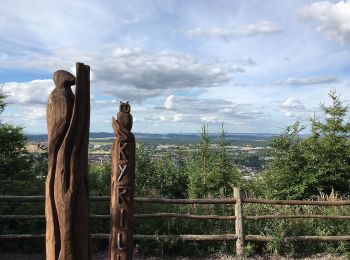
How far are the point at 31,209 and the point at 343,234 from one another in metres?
6.80

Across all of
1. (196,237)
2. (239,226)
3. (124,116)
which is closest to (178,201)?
(196,237)

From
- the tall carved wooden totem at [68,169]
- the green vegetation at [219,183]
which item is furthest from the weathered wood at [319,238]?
the tall carved wooden totem at [68,169]

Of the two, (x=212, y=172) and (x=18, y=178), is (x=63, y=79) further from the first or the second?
(x=212, y=172)

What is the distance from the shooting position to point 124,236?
15.8 ft

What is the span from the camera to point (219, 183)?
13.0 metres

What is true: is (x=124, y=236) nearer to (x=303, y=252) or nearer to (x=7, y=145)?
(x=303, y=252)

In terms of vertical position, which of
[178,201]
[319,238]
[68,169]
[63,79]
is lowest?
[319,238]

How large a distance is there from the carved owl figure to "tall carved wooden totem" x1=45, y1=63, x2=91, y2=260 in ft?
3.68

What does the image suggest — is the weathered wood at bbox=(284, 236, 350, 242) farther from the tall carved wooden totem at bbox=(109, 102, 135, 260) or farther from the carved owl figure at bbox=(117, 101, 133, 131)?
the carved owl figure at bbox=(117, 101, 133, 131)

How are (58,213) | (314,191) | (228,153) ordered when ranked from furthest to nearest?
(228,153), (314,191), (58,213)

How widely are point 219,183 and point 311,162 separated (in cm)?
283

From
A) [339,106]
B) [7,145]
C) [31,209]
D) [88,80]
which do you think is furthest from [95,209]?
[339,106]

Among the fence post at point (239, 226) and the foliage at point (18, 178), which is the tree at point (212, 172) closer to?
the fence post at point (239, 226)

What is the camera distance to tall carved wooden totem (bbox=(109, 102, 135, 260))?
481 centimetres
